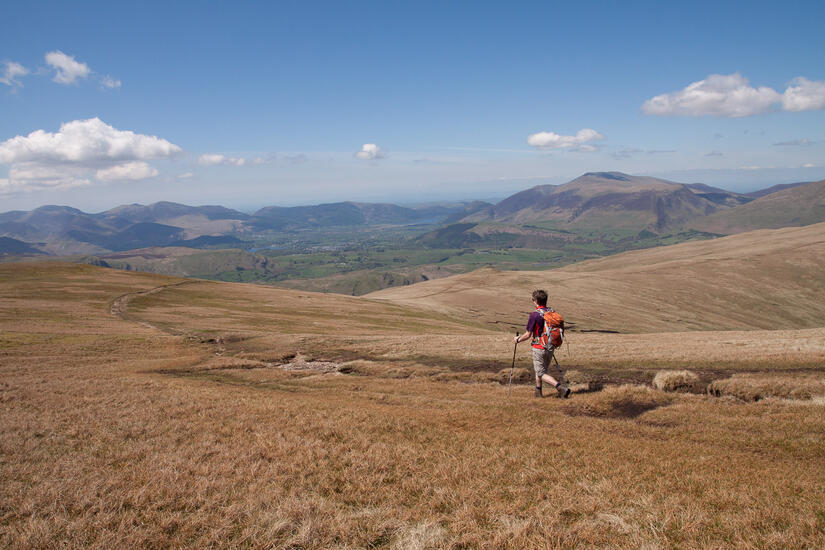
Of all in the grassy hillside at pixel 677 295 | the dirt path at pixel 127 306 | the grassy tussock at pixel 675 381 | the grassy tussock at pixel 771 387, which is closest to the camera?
the grassy tussock at pixel 771 387

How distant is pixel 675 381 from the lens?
19734mm

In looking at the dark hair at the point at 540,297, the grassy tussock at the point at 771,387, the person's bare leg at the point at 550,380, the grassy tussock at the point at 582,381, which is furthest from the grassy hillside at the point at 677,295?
the dark hair at the point at 540,297

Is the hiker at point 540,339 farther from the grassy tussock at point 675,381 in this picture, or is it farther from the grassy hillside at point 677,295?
the grassy hillside at point 677,295

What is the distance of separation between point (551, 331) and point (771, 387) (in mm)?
9907

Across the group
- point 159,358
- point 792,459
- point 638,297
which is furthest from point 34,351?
point 638,297

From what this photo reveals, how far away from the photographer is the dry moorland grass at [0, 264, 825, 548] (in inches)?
317

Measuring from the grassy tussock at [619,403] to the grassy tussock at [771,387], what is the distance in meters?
3.24

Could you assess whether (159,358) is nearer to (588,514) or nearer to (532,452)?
(532,452)

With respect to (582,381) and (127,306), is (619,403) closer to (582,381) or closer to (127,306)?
(582,381)

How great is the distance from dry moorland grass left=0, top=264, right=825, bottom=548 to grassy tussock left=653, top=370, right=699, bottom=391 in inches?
88.5

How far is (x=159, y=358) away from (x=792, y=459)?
1662 inches

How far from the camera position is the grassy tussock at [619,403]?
15945 millimetres

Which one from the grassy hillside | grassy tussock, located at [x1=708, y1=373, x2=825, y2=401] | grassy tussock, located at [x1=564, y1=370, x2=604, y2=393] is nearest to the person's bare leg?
grassy tussock, located at [x1=564, y1=370, x2=604, y2=393]

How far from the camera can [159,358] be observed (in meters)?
37.1
